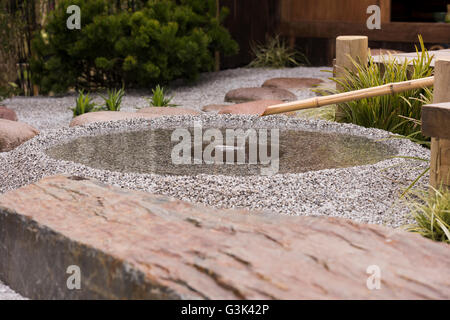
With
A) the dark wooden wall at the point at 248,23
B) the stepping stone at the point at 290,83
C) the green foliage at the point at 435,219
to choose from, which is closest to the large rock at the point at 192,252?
the green foliage at the point at 435,219

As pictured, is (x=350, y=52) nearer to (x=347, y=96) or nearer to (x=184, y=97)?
(x=347, y=96)

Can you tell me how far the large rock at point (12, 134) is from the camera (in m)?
4.68

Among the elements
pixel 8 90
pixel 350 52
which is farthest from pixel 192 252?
pixel 8 90

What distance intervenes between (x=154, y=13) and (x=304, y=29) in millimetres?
2648

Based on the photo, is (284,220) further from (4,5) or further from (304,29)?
(304,29)

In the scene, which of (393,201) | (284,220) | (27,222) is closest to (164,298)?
(284,220)

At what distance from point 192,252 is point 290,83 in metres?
5.87

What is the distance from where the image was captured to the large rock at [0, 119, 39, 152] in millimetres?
4676

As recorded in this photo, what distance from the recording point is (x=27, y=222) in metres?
2.15

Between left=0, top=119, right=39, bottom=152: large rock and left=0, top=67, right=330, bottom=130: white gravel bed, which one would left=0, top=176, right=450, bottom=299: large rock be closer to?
left=0, top=119, right=39, bottom=152: large rock

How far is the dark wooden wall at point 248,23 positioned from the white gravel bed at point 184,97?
0.48 meters

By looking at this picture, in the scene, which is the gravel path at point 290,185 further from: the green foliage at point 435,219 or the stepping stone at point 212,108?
the stepping stone at point 212,108

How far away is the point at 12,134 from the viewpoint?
15.5ft

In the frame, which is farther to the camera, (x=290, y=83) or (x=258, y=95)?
(x=290, y=83)
